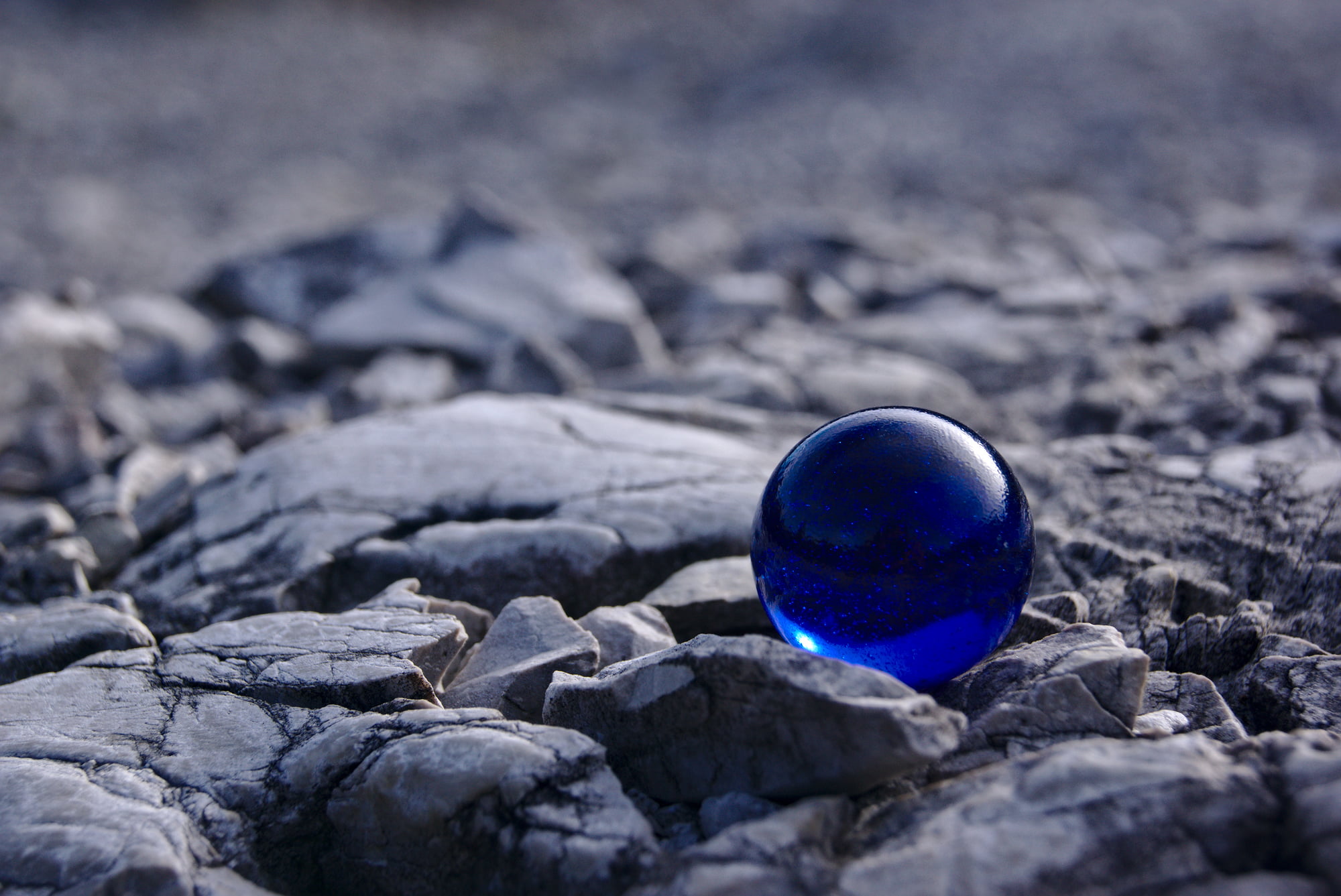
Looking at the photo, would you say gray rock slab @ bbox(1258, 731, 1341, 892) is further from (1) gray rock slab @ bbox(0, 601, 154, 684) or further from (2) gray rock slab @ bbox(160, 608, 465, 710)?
(1) gray rock slab @ bbox(0, 601, 154, 684)

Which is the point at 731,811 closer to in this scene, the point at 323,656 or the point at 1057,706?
the point at 1057,706

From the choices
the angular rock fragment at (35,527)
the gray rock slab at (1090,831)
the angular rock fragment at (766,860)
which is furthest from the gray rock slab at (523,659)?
the angular rock fragment at (35,527)

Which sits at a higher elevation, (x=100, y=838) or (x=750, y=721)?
(x=750, y=721)

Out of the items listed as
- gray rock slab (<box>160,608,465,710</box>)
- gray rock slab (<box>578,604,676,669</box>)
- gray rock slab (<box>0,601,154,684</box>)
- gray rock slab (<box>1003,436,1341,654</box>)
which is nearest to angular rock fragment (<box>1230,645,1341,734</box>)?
gray rock slab (<box>1003,436,1341,654</box>)

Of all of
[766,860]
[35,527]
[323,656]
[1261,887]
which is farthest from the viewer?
[35,527]

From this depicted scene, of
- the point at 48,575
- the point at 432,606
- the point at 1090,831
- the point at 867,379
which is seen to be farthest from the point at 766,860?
the point at 867,379

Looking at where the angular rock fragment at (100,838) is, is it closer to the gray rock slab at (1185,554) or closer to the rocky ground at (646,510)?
the rocky ground at (646,510)

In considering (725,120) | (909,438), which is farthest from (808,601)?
(725,120)
